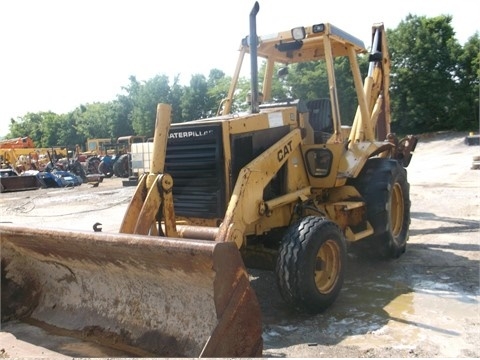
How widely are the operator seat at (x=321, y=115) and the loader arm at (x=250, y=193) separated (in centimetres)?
121

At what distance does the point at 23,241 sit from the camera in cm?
440

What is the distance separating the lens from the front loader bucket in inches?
128

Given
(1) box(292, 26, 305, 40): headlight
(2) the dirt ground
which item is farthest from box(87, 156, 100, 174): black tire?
(1) box(292, 26, 305, 40): headlight

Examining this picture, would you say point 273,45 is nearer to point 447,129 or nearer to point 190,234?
point 190,234

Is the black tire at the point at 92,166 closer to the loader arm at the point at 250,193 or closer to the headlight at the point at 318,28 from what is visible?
the headlight at the point at 318,28

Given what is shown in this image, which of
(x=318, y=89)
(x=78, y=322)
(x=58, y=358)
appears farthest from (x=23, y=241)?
(x=318, y=89)

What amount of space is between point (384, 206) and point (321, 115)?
4.48 feet

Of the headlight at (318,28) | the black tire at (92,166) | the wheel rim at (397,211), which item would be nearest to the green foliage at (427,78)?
the black tire at (92,166)

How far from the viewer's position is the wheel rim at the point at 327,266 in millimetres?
4539

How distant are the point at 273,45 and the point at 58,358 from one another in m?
4.42

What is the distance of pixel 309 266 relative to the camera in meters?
4.23

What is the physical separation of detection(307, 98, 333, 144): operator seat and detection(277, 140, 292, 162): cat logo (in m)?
1.01

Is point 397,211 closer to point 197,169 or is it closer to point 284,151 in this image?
point 284,151

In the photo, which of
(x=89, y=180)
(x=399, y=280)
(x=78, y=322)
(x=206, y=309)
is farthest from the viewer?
(x=89, y=180)
